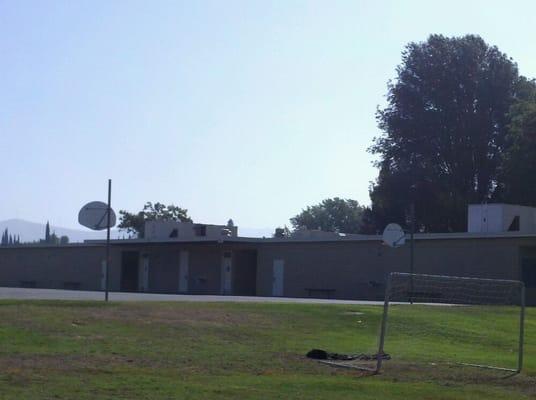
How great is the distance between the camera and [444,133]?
238 ft

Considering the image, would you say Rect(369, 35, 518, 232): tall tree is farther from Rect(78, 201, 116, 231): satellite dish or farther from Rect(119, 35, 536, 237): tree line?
Rect(78, 201, 116, 231): satellite dish

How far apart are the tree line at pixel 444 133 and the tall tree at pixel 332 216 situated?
58.3 meters

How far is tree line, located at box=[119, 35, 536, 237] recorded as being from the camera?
231 ft

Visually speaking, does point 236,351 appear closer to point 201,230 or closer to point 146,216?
point 201,230

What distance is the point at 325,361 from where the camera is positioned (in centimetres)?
1745

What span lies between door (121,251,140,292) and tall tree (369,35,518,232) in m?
20.4

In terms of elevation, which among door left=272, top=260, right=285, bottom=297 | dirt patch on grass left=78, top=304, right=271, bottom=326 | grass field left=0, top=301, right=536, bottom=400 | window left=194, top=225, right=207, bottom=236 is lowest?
grass field left=0, top=301, right=536, bottom=400

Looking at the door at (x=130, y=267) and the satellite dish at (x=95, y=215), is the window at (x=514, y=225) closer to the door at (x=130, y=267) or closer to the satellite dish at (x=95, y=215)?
the door at (x=130, y=267)

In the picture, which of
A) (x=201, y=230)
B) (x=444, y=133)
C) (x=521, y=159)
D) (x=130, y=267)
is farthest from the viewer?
(x=444, y=133)

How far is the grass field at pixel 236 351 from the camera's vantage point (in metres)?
13.7

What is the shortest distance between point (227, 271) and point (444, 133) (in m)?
25.4

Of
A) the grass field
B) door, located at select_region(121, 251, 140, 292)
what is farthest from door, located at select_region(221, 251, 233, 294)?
the grass field

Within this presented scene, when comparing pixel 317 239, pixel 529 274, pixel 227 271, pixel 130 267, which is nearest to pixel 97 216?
pixel 529 274

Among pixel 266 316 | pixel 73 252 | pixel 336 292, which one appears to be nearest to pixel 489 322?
pixel 266 316
